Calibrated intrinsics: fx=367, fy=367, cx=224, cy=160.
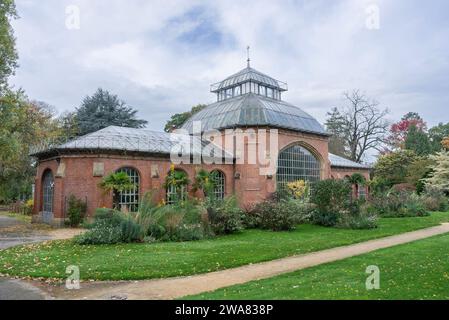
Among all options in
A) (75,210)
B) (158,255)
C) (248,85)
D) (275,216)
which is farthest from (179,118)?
(158,255)

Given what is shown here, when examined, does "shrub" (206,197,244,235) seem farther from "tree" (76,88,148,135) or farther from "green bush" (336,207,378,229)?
"tree" (76,88,148,135)

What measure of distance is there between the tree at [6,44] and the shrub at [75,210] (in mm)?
6755

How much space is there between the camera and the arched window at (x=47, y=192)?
22.3 m

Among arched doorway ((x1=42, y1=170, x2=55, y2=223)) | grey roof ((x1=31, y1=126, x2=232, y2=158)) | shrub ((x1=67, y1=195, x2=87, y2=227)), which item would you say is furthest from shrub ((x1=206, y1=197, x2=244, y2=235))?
arched doorway ((x1=42, y1=170, x2=55, y2=223))

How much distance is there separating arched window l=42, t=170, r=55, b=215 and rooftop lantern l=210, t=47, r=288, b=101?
15.6 metres

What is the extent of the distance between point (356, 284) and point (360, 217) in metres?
12.7

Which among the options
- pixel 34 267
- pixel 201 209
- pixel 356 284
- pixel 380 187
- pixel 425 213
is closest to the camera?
pixel 356 284

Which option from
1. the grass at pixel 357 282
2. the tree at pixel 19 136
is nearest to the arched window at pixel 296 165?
the grass at pixel 357 282

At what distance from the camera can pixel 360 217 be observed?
19312mm

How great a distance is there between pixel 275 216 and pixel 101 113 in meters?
27.6

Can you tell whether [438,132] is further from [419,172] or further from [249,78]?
[249,78]
